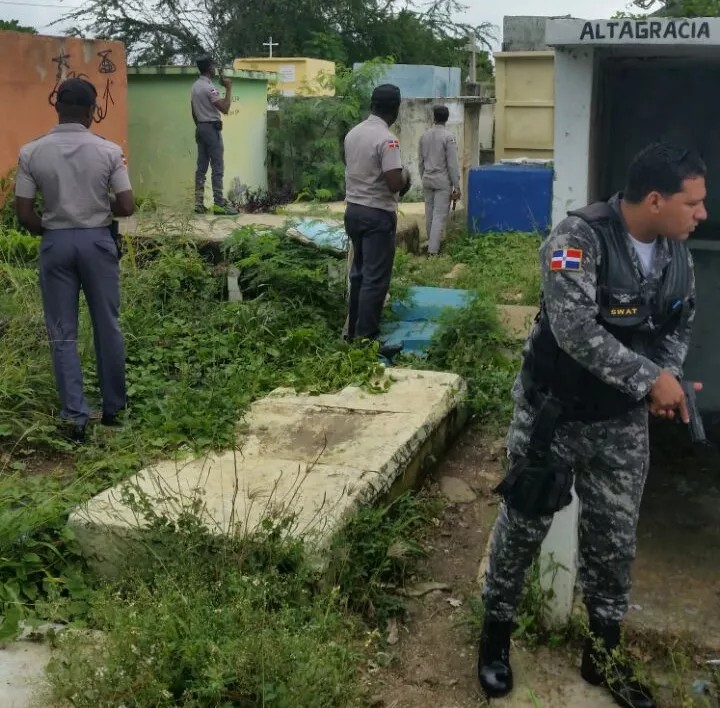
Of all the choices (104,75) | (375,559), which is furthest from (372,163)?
(104,75)

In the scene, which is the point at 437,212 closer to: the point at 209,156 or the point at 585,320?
the point at 209,156

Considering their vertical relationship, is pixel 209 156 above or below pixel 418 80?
below

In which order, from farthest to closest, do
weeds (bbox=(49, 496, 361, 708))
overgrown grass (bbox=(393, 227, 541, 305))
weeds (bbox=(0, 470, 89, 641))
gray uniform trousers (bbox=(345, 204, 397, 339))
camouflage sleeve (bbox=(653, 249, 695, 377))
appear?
overgrown grass (bbox=(393, 227, 541, 305))
gray uniform trousers (bbox=(345, 204, 397, 339))
weeds (bbox=(0, 470, 89, 641))
camouflage sleeve (bbox=(653, 249, 695, 377))
weeds (bbox=(49, 496, 361, 708))

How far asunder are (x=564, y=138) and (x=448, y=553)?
183 centimetres

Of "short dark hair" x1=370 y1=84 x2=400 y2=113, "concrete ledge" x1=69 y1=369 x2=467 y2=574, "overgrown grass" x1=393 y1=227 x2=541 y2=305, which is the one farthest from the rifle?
"overgrown grass" x1=393 y1=227 x2=541 y2=305

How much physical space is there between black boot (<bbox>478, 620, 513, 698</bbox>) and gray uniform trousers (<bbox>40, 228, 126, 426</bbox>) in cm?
253

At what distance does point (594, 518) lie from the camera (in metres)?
2.95

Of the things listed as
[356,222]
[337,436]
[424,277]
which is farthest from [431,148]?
[337,436]

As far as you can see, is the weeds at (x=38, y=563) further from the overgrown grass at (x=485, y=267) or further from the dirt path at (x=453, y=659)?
the overgrown grass at (x=485, y=267)

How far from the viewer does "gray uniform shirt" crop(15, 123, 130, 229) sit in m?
4.65

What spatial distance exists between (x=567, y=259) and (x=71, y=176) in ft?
9.35

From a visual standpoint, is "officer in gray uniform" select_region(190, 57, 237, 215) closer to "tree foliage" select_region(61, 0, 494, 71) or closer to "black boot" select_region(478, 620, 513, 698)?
"black boot" select_region(478, 620, 513, 698)

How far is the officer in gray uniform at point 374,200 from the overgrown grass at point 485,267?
41.4 inches

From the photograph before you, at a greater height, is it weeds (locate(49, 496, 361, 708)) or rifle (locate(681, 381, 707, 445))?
rifle (locate(681, 381, 707, 445))
